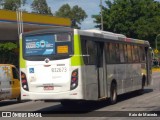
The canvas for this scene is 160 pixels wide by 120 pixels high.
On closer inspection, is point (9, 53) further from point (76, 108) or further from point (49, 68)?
point (49, 68)

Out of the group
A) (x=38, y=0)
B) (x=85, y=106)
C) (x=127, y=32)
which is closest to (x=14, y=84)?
(x=85, y=106)

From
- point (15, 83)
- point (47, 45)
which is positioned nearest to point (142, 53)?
point (15, 83)

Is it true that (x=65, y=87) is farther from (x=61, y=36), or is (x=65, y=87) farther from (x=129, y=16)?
(x=129, y=16)

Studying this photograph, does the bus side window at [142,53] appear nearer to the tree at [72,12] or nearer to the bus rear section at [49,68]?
the bus rear section at [49,68]

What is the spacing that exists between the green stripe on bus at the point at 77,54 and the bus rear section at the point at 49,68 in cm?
13

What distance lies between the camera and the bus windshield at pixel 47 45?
15.5 m

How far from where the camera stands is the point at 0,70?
1934 cm

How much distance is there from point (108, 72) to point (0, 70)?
183 inches

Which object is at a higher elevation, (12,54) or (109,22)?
(109,22)

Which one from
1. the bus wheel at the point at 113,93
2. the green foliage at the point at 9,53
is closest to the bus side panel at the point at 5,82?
the bus wheel at the point at 113,93

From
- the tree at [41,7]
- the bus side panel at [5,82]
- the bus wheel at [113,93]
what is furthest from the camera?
the tree at [41,7]

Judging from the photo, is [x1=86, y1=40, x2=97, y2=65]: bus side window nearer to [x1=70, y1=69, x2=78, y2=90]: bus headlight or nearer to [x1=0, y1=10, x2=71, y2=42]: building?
[x1=70, y1=69, x2=78, y2=90]: bus headlight

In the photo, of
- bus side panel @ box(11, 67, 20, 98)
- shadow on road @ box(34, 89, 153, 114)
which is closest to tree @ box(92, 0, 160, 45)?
bus side panel @ box(11, 67, 20, 98)

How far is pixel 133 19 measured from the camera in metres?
68.2
